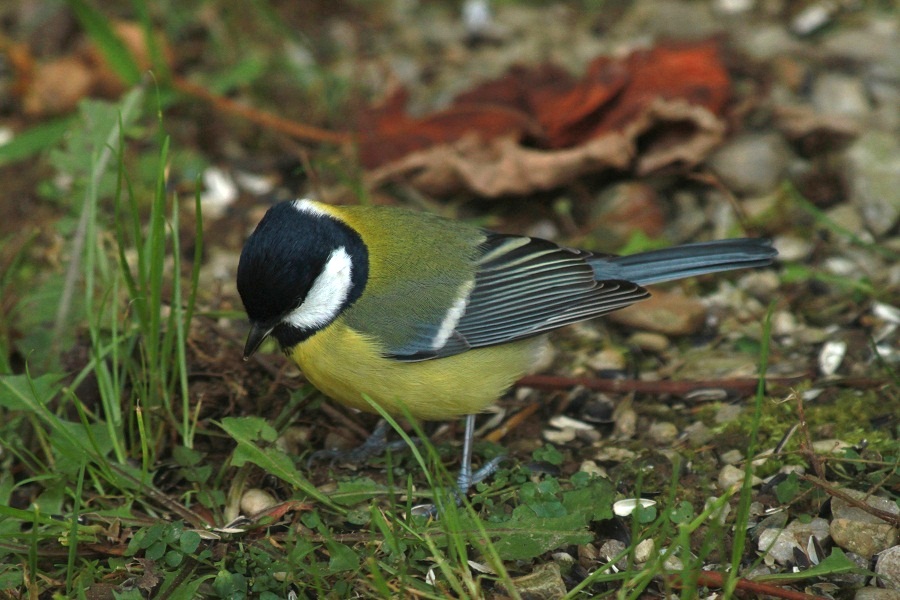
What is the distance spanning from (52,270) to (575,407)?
6.83 feet

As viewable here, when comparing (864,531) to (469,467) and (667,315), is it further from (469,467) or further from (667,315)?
(667,315)

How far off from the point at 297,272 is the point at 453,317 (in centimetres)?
54

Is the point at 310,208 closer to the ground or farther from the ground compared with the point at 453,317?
farther from the ground

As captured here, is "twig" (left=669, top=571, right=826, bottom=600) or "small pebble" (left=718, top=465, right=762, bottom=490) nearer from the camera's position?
"twig" (left=669, top=571, right=826, bottom=600)

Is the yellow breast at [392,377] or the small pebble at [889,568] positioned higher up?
the yellow breast at [392,377]

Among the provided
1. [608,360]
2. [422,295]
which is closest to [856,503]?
[608,360]

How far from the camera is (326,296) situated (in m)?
2.86

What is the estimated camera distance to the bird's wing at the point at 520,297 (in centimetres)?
294

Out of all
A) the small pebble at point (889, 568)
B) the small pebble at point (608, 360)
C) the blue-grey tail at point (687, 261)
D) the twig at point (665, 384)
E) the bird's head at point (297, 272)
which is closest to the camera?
the small pebble at point (889, 568)

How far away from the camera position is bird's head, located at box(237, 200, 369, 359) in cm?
266

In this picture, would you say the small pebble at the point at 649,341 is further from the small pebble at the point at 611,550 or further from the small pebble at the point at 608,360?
the small pebble at the point at 611,550

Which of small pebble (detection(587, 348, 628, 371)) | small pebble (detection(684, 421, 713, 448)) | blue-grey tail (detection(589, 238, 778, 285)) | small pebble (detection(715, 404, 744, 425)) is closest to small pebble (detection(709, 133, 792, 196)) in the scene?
blue-grey tail (detection(589, 238, 778, 285))

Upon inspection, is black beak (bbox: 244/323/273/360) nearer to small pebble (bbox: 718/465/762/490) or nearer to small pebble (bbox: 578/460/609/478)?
small pebble (bbox: 578/460/609/478)

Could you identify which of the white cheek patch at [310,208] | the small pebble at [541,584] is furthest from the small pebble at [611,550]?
the white cheek patch at [310,208]
